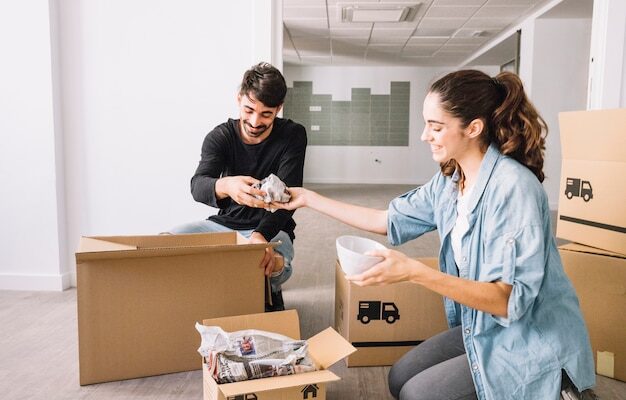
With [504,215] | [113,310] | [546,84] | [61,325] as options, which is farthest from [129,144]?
[546,84]

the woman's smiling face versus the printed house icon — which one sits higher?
the woman's smiling face

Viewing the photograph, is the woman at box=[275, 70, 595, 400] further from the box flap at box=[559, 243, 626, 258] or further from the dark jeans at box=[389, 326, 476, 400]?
the box flap at box=[559, 243, 626, 258]

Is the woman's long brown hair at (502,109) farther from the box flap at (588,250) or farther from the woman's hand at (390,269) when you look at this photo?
the box flap at (588,250)

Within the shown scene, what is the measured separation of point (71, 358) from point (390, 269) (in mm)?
1386

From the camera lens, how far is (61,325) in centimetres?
219

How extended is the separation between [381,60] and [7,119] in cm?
740

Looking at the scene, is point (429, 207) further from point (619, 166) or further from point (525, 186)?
point (619, 166)

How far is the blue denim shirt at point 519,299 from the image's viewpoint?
107 cm

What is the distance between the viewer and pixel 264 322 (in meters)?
1.57

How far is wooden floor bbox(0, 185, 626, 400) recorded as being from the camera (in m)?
1.63

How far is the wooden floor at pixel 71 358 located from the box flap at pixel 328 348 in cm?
25

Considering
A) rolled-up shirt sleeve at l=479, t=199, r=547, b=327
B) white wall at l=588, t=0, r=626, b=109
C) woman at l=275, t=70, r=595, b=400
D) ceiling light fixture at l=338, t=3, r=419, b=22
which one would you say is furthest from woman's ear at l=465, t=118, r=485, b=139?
ceiling light fixture at l=338, t=3, r=419, b=22

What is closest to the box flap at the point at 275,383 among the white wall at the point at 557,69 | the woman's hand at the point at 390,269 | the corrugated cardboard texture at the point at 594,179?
the woman's hand at the point at 390,269

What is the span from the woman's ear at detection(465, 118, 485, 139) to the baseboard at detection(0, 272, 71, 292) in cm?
228
